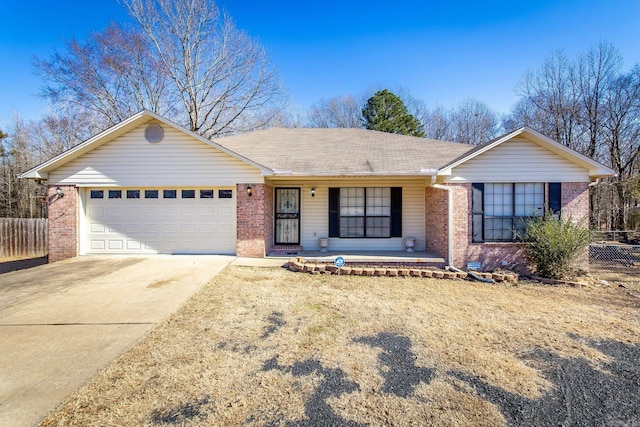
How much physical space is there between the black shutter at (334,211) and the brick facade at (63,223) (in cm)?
791

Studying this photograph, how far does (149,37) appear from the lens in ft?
58.6

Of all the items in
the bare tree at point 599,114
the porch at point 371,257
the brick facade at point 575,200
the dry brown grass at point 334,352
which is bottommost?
the dry brown grass at point 334,352

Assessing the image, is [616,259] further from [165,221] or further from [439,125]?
[439,125]

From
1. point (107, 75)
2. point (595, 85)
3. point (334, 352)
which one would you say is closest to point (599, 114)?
point (595, 85)

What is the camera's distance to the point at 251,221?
8.73 meters

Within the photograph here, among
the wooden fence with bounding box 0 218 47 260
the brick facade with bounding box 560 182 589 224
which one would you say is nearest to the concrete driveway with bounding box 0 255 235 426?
the wooden fence with bounding box 0 218 47 260

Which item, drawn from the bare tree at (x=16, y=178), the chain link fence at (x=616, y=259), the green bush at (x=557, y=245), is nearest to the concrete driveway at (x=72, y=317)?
the green bush at (x=557, y=245)

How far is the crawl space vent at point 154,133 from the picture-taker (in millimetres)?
8656

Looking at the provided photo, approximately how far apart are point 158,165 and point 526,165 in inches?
424

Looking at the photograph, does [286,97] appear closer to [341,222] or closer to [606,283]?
[341,222]

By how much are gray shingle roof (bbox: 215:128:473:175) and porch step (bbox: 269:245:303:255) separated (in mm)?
2669

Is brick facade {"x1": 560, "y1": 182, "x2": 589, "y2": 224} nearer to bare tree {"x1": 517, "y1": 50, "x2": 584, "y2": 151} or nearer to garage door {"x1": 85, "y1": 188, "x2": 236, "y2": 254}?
garage door {"x1": 85, "y1": 188, "x2": 236, "y2": 254}

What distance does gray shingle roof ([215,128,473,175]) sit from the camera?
891 centimetres

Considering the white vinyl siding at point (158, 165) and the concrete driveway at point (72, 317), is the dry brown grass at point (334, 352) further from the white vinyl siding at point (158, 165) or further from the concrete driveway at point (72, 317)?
the white vinyl siding at point (158, 165)
